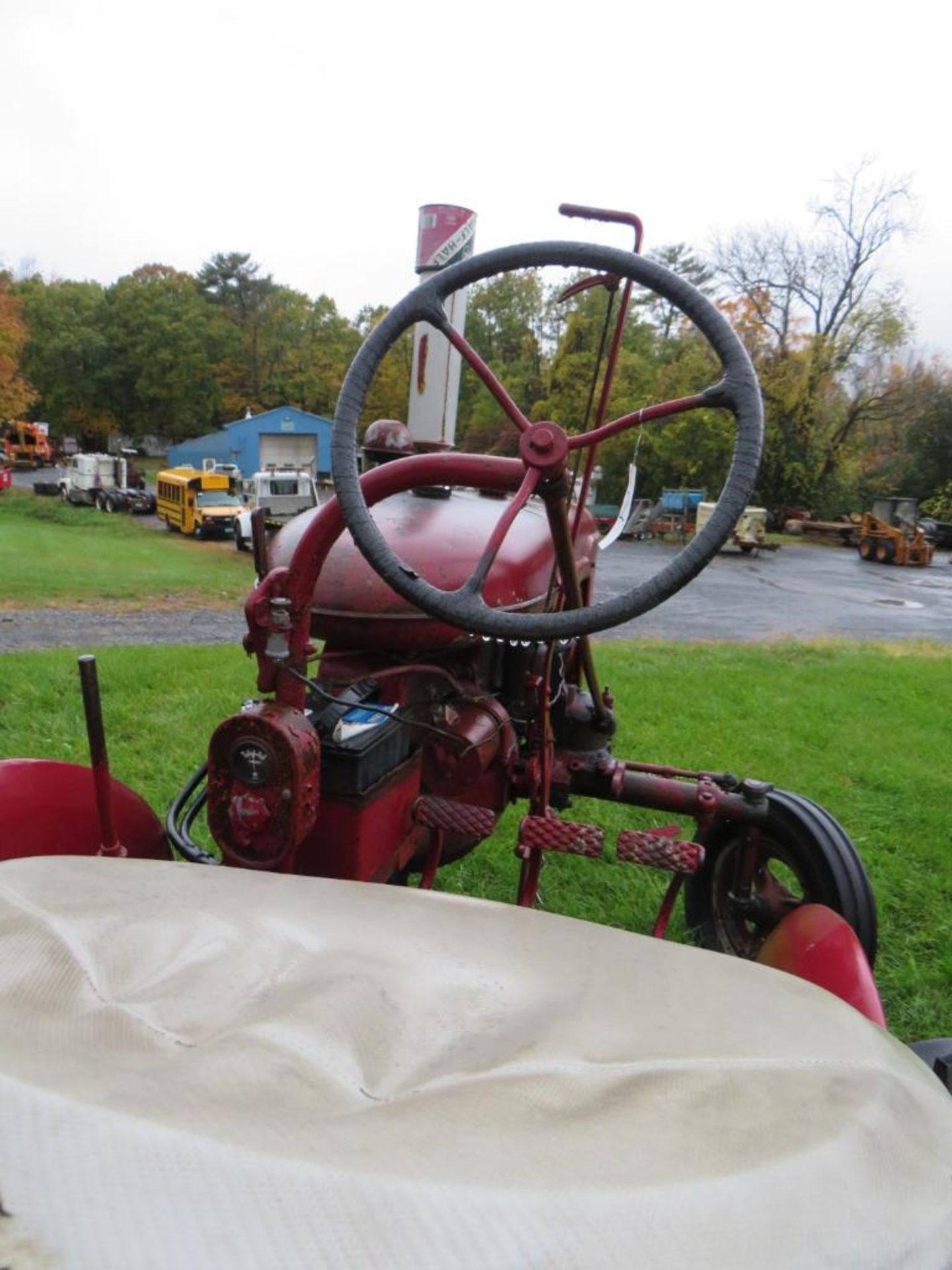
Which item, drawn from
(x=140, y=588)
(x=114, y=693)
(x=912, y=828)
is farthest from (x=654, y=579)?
(x=140, y=588)

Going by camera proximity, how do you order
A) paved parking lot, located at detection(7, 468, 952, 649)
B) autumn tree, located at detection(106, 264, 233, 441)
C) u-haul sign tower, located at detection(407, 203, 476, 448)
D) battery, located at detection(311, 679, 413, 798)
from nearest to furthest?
battery, located at detection(311, 679, 413, 798), u-haul sign tower, located at detection(407, 203, 476, 448), paved parking lot, located at detection(7, 468, 952, 649), autumn tree, located at detection(106, 264, 233, 441)

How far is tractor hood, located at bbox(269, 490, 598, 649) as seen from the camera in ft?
6.90

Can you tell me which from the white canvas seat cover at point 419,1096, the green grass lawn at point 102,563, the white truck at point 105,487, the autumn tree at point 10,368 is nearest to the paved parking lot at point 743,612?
the green grass lawn at point 102,563

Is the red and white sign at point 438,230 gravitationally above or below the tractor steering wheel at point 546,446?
above

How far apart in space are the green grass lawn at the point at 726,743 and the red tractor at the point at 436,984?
3.87 ft

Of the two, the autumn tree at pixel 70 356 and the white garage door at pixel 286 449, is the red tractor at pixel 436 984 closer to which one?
the white garage door at pixel 286 449

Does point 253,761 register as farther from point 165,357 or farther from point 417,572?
point 165,357

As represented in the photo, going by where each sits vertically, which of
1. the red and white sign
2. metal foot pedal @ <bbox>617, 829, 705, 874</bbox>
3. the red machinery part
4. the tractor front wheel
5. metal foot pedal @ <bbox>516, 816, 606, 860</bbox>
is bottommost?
the tractor front wheel

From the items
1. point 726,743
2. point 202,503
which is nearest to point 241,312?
point 202,503

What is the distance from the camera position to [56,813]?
189 cm

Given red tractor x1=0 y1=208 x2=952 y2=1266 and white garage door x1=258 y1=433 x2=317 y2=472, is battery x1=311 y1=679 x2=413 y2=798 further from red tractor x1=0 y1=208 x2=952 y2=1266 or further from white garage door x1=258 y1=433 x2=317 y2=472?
white garage door x1=258 y1=433 x2=317 y2=472

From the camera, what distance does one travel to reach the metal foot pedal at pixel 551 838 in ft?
6.94

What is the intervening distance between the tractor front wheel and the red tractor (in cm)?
48

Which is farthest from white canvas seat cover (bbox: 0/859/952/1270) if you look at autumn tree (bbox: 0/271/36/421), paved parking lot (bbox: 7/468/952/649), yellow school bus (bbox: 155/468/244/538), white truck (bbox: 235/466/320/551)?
autumn tree (bbox: 0/271/36/421)
